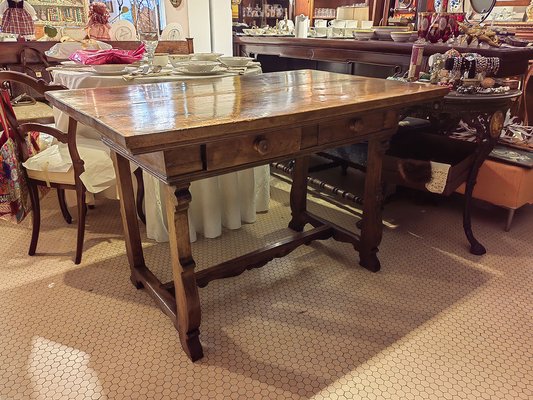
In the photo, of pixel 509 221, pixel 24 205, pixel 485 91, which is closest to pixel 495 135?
pixel 485 91

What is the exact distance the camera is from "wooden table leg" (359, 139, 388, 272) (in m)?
1.70

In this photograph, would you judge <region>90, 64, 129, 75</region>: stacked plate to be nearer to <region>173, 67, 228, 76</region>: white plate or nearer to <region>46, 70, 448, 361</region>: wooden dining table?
<region>173, 67, 228, 76</region>: white plate

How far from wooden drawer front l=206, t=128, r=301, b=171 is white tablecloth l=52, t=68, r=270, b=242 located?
91 cm

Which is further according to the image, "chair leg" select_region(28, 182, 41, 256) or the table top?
"chair leg" select_region(28, 182, 41, 256)

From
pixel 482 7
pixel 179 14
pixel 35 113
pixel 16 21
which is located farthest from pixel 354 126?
pixel 16 21

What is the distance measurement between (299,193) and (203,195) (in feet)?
1.69

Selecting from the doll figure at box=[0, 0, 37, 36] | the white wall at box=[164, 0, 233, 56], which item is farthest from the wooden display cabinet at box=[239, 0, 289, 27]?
the doll figure at box=[0, 0, 37, 36]

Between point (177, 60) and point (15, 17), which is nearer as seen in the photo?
point (177, 60)

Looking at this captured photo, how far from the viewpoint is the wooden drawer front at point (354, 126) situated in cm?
136

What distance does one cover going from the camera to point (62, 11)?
6.02 metres

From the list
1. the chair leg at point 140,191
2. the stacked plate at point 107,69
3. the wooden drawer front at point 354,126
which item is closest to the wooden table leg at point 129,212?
the chair leg at point 140,191

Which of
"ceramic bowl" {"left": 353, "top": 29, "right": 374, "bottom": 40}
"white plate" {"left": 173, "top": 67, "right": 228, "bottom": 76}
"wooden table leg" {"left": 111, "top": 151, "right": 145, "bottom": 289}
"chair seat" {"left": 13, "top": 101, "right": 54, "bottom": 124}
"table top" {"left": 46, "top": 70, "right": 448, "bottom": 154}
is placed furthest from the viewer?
"ceramic bowl" {"left": 353, "top": 29, "right": 374, "bottom": 40}

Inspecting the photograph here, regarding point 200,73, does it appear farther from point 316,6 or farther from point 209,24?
point 316,6

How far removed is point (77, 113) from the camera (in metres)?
1.15
